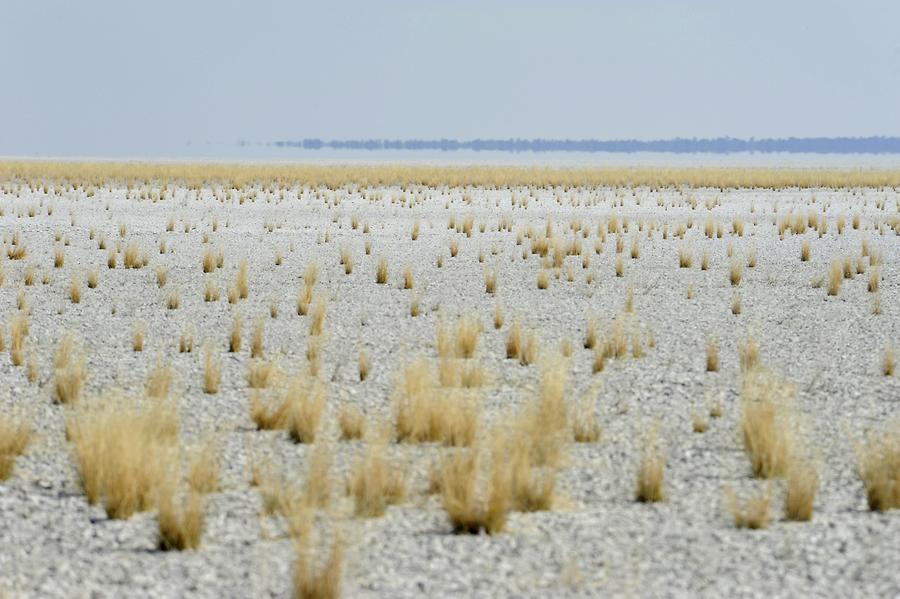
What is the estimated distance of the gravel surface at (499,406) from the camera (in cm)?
628

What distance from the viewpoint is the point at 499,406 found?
1048 centimetres

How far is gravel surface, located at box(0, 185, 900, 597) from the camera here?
6.28 metres

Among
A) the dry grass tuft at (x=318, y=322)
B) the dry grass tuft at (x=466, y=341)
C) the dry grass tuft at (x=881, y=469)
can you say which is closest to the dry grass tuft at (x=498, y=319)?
the dry grass tuft at (x=466, y=341)

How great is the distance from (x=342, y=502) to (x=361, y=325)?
7756 millimetres

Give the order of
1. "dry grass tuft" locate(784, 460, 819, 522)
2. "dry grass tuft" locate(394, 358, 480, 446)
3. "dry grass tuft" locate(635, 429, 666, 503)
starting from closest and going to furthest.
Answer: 1. "dry grass tuft" locate(784, 460, 819, 522)
2. "dry grass tuft" locate(635, 429, 666, 503)
3. "dry grass tuft" locate(394, 358, 480, 446)

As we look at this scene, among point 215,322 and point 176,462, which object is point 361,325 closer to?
point 215,322

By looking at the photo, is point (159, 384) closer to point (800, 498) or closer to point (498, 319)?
point (498, 319)

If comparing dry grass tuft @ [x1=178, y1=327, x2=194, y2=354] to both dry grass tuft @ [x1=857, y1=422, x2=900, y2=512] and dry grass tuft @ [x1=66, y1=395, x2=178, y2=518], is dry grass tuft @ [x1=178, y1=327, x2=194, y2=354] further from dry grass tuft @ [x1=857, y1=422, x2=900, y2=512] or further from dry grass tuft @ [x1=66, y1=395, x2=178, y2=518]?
dry grass tuft @ [x1=857, y1=422, x2=900, y2=512]

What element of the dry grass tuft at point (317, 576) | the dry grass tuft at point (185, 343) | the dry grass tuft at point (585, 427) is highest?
the dry grass tuft at point (317, 576)

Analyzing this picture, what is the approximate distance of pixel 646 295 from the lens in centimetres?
1822

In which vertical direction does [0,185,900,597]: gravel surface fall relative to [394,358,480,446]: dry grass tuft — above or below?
below

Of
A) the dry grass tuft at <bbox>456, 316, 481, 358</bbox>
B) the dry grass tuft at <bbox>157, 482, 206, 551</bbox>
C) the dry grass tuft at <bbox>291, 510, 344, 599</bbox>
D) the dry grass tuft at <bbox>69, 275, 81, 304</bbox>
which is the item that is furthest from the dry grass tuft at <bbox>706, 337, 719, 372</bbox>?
the dry grass tuft at <bbox>69, 275, 81, 304</bbox>

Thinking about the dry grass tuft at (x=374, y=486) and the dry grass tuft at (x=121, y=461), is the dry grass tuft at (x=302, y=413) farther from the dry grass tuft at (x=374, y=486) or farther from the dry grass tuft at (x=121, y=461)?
the dry grass tuft at (x=374, y=486)

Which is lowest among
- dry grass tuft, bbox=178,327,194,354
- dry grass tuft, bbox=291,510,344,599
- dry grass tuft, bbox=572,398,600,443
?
dry grass tuft, bbox=178,327,194,354
